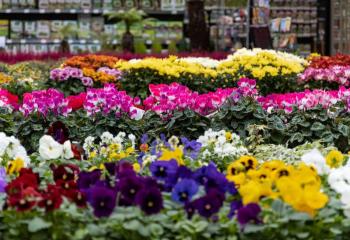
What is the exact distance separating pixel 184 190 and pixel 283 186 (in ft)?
1.07

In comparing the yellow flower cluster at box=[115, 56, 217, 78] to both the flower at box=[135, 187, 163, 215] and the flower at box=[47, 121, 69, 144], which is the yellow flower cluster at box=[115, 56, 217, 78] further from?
the flower at box=[135, 187, 163, 215]

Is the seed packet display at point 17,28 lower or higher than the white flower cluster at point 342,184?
higher

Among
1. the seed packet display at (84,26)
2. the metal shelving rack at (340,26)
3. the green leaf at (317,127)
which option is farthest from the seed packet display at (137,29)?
the green leaf at (317,127)

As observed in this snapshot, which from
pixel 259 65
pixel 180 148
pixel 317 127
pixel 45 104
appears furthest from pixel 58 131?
pixel 259 65

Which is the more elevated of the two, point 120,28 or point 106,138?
point 120,28

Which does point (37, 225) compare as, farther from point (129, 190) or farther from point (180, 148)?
point (180, 148)

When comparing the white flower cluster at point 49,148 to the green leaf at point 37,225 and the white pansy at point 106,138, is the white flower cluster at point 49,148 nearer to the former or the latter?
the white pansy at point 106,138

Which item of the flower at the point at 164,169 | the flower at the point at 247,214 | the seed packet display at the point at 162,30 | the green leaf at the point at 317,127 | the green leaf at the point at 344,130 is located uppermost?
the seed packet display at the point at 162,30

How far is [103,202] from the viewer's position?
2666 millimetres

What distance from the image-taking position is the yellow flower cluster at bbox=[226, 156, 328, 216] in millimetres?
2666

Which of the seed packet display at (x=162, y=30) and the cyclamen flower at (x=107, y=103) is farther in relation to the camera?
the seed packet display at (x=162, y=30)

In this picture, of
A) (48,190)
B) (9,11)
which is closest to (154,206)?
(48,190)

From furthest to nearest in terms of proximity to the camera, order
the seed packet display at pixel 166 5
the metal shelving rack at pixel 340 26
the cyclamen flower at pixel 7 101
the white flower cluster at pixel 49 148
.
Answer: the seed packet display at pixel 166 5
the metal shelving rack at pixel 340 26
the cyclamen flower at pixel 7 101
the white flower cluster at pixel 49 148

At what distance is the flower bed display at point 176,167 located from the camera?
2662 mm
